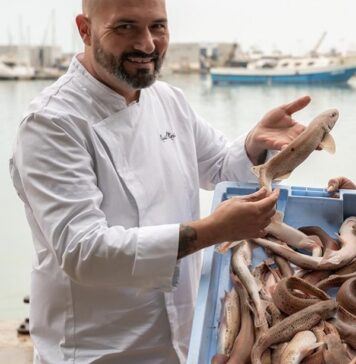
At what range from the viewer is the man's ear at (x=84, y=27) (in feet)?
4.61

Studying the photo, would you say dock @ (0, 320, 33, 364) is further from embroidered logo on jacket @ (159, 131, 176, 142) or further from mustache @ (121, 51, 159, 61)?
mustache @ (121, 51, 159, 61)

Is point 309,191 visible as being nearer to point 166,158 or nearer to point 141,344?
point 166,158

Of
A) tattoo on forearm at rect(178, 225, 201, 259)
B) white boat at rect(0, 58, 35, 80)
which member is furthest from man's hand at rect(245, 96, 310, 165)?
white boat at rect(0, 58, 35, 80)

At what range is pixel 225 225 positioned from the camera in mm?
1219

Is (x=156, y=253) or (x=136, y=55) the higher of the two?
(x=136, y=55)

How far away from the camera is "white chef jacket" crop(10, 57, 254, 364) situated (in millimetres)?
1217

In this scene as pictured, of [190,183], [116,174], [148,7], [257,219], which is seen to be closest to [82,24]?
[148,7]

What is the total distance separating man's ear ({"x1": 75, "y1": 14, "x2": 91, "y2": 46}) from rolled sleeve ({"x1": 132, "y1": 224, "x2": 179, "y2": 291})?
511 mm

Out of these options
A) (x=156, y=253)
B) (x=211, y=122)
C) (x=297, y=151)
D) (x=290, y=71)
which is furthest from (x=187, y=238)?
(x=290, y=71)

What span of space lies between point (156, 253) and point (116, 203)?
222 millimetres

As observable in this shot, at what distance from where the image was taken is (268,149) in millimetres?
1724

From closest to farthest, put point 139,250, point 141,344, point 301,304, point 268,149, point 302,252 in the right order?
1. point 139,250
2. point 301,304
3. point 141,344
4. point 302,252
5. point 268,149

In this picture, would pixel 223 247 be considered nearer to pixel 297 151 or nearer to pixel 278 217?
pixel 278 217

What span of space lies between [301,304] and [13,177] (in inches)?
28.8
